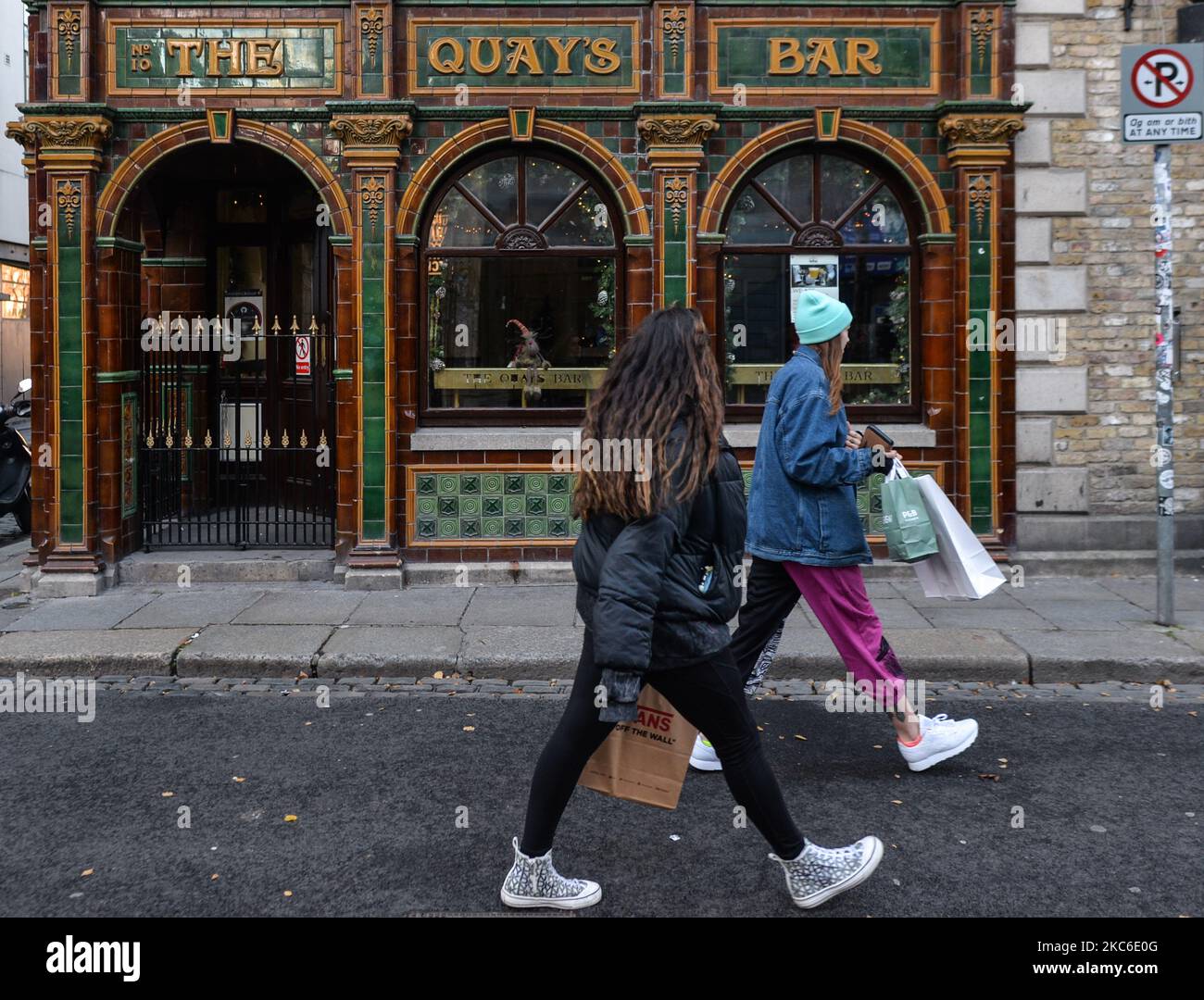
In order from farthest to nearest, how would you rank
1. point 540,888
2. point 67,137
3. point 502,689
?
point 67,137, point 502,689, point 540,888

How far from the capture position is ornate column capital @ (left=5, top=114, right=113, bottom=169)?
A: 9.64 m

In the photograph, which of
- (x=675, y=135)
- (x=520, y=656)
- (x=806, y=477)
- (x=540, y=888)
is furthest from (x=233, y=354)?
(x=540, y=888)

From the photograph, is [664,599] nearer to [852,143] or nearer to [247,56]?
[852,143]

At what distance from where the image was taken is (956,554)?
5.39 m

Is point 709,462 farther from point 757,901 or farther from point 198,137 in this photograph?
point 198,137

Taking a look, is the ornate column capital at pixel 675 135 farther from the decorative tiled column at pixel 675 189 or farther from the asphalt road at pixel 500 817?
the asphalt road at pixel 500 817

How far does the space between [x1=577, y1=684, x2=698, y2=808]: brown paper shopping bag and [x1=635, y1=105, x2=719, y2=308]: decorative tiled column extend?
625cm

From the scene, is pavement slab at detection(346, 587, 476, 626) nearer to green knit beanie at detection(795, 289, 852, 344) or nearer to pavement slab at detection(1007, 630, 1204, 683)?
pavement slab at detection(1007, 630, 1204, 683)

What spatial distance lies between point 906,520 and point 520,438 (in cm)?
518

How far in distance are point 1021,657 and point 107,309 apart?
7.36 m

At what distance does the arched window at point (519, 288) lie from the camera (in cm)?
1015

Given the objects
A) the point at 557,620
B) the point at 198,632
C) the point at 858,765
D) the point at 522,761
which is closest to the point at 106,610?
the point at 198,632

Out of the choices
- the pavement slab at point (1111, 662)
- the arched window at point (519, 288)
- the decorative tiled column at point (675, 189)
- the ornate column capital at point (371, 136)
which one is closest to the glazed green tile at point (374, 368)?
the arched window at point (519, 288)

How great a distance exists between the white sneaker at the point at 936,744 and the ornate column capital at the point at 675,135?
18.9 ft
